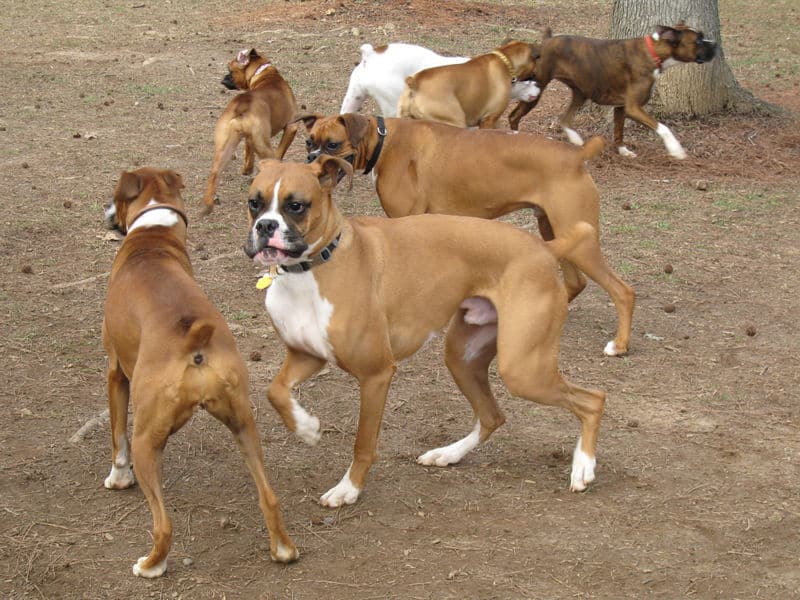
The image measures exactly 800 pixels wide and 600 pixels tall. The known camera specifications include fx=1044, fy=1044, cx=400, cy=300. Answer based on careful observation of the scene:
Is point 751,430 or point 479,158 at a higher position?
point 479,158

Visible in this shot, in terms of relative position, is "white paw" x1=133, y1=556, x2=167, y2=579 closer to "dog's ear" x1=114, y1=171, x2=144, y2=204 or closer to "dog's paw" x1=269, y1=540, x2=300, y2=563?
"dog's paw" x1=269, y1=540, x2=300, y2=563

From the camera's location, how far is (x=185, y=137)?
11.5 metres

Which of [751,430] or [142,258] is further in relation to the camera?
[751,430]

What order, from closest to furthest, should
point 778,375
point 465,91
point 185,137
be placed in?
point 778,375, point 465,91, point 185,137

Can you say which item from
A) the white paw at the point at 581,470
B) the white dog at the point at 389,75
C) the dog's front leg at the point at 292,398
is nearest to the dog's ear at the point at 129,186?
the dog's front leg at the point at 292,398

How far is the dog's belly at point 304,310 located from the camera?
15.6ft

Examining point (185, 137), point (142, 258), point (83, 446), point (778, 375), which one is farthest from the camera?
point (185, 137)

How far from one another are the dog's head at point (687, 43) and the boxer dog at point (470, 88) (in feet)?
4.39

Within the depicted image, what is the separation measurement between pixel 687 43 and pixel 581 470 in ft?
20.9

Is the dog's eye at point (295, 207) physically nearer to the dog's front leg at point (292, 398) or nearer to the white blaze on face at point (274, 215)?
the white blaze on face at point (274, 215)

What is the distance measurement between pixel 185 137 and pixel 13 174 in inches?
80.4

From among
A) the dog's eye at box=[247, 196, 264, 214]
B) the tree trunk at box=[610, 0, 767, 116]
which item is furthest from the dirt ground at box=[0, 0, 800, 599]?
the dog's eye at box=[247, 196, 264, 214]

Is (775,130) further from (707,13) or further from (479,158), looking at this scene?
(479,158)

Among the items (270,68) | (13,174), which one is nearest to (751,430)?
(270,68)
